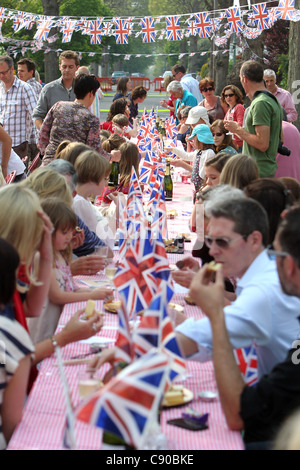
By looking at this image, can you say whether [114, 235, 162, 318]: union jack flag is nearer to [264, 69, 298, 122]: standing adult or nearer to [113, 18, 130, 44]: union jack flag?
[264, 69, 298, 122]: standing adult

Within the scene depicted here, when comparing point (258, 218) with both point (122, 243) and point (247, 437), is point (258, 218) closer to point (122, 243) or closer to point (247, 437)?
point (247, 437)

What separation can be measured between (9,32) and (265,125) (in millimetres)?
36172

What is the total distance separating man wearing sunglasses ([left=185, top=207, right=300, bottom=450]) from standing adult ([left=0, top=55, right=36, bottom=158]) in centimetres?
686

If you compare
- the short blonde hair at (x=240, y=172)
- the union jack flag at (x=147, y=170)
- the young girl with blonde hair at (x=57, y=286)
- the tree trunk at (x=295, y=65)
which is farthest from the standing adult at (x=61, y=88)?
the young girl with blonde hair at (x=57, y=286)

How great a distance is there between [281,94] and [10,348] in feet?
26.3

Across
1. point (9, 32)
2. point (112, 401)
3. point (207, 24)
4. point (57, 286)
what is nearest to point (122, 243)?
point (57, 286)

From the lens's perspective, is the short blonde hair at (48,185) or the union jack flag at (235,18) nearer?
the short blonde hair at (48,185)

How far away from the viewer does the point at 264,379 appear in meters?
2.23

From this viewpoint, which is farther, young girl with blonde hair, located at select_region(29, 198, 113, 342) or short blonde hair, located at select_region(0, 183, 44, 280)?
young girl with blonde hair, located at select_region(29, 198, 113, 342)

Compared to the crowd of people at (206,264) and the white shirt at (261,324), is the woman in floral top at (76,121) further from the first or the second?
the white shirt at (261,324)

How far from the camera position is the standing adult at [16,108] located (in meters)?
8.74

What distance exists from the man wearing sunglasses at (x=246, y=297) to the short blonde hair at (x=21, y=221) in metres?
0.70

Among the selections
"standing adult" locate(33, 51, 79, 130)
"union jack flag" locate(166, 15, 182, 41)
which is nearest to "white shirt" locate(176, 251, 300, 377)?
"standing adult" locate(33, 51, 79, 130)

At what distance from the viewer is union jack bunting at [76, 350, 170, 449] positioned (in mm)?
1559
